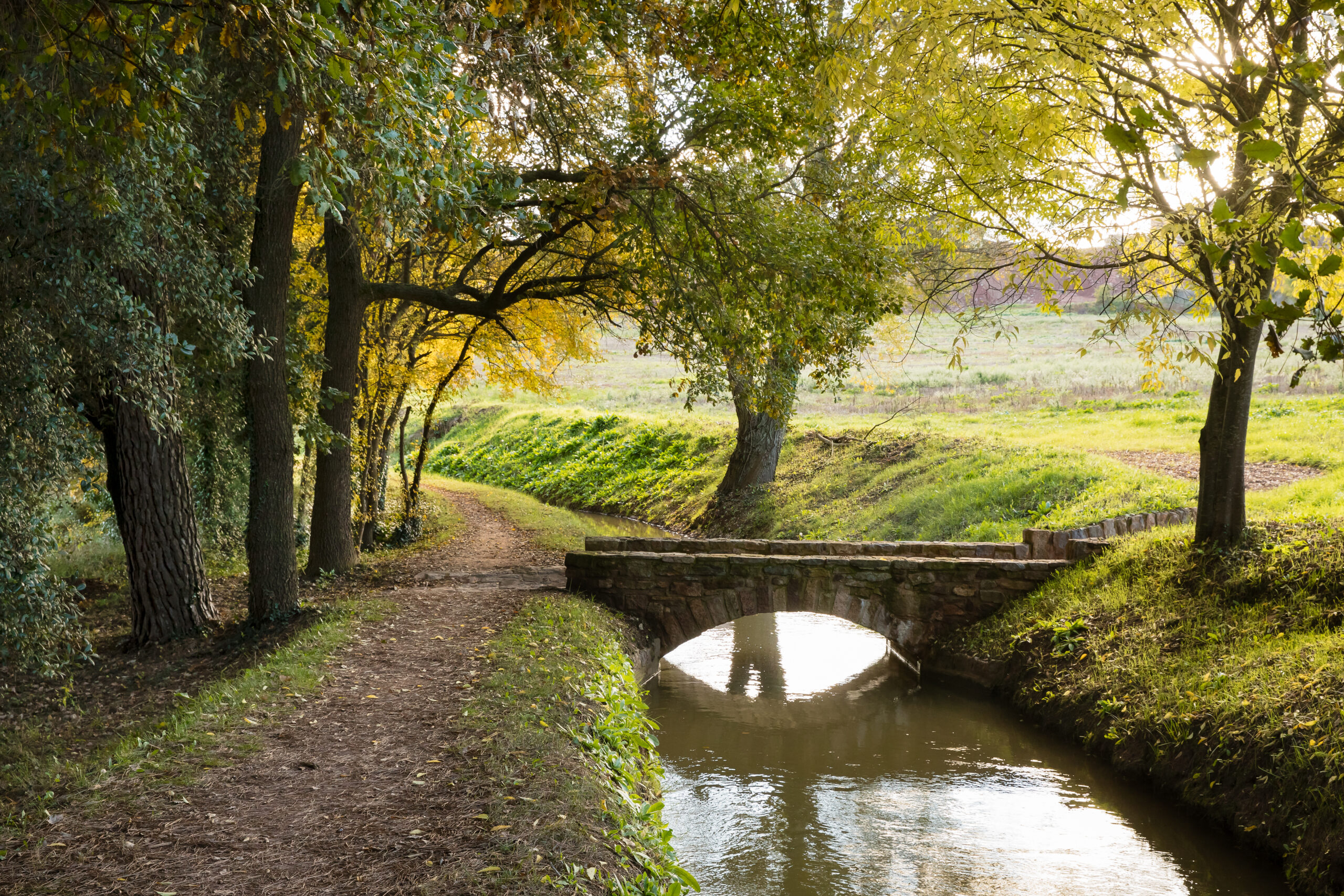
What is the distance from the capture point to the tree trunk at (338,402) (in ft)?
34.3

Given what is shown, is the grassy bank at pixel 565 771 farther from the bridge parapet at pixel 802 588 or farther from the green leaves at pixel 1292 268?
the green leaves at pixel 1292 268

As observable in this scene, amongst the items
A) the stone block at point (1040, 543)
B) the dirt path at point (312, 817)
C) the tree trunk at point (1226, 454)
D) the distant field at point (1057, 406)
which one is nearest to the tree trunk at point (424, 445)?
the distant field at point (1057, 406)

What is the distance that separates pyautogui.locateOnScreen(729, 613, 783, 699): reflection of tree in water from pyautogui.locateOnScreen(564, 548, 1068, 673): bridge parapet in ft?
3.49

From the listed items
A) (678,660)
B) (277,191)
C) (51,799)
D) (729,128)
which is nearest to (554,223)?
(729,128)

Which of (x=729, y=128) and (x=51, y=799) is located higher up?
(x=729, y=128)

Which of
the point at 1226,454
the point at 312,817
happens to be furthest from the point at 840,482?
the point at 312,817

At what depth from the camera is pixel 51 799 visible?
483cm

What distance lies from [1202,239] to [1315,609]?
349 cm

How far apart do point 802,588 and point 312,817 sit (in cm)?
634

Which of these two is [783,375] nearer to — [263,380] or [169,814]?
[263,380]

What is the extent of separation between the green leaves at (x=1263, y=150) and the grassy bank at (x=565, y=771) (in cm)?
380

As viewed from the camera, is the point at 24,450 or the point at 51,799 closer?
the point at 51,799

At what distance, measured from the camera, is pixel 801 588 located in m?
10.1

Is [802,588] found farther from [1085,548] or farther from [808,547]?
[1085,548]
